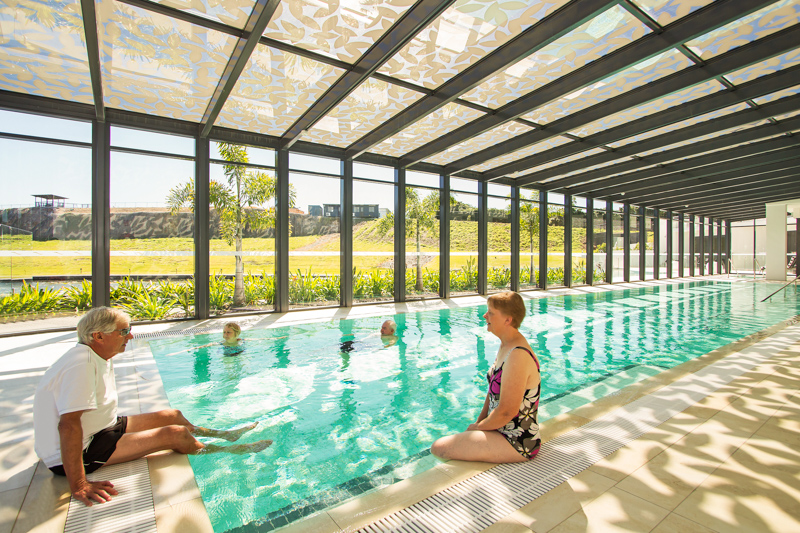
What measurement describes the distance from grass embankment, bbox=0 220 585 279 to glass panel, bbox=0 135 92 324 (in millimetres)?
19

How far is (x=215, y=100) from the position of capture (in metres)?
6.46

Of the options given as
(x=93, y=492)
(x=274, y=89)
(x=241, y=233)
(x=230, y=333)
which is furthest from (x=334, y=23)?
(x=241, y=233)

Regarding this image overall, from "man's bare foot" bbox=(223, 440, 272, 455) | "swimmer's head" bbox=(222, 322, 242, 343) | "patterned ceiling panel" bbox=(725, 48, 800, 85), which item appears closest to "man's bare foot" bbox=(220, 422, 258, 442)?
"man's bare foot" bbox=(223, 440, 272, 455)

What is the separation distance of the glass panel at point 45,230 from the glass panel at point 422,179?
720 cm

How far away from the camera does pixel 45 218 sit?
6.74 m

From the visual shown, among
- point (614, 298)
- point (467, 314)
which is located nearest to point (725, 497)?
point (467, 314)

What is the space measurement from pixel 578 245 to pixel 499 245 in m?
4.93

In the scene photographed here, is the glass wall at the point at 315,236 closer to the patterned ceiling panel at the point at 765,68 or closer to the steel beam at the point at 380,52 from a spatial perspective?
the steel beam at the point at 380,52

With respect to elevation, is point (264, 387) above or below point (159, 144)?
below

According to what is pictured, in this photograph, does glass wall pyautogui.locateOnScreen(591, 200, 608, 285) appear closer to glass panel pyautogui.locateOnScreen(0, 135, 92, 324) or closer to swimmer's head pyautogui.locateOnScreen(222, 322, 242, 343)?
swimmer's head pyautogui.locateOnScreen(222, 322, 242, 343)

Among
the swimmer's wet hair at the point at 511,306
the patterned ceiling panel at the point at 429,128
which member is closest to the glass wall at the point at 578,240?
the patterned ceiling panel at the point at 429,128

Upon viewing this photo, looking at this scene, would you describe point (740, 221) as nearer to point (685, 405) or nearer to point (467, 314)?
point (467, 314)

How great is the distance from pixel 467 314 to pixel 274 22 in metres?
6.86

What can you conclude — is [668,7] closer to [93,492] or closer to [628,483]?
[628,483]
